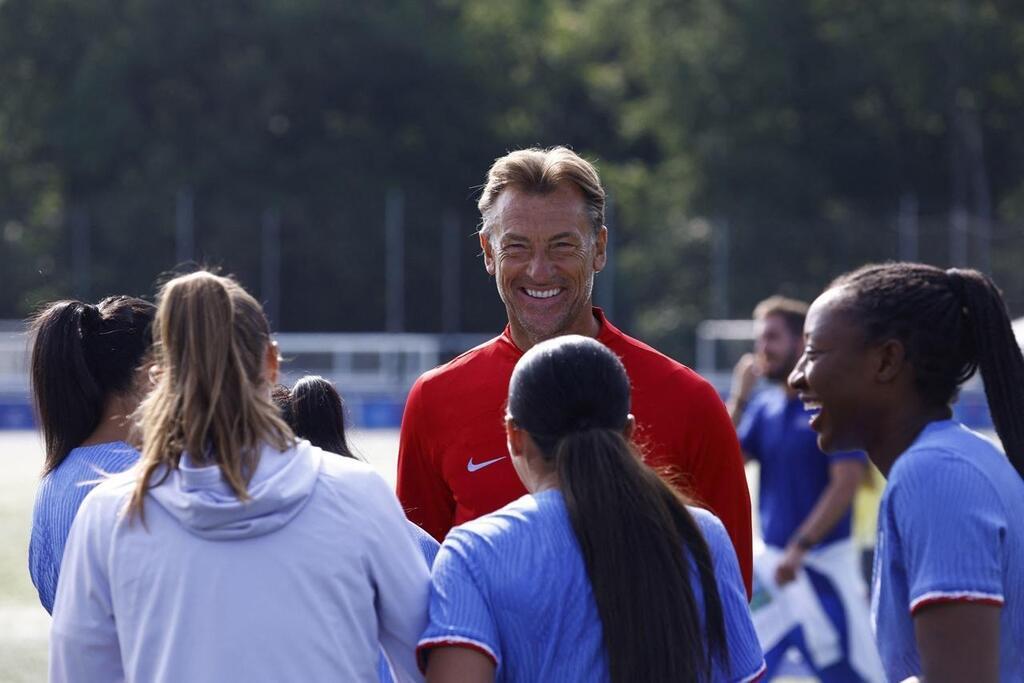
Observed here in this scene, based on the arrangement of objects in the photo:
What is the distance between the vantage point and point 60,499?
3543mm

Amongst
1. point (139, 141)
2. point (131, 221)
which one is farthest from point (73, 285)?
point (139, 141)

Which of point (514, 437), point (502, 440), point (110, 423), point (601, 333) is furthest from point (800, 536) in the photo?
point (514, 437)

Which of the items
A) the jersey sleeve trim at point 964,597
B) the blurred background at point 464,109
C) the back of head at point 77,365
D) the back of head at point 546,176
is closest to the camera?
the jersey sleeve trim at point 964,597

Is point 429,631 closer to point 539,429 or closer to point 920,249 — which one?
point 539,429

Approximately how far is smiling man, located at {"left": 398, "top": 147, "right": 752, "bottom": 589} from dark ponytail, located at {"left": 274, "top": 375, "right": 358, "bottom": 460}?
0.17 meters

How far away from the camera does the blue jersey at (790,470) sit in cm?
743

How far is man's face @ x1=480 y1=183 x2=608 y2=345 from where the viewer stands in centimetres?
379

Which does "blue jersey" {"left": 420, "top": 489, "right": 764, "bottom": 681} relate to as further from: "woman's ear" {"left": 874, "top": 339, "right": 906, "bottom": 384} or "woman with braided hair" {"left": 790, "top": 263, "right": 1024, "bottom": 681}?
"woman's ear" {"left": 874, "top": 339, "right": 906, "bottom": 384}

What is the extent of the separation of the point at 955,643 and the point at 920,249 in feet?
87.5

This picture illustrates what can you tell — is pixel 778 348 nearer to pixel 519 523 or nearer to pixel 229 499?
pixel 519 523

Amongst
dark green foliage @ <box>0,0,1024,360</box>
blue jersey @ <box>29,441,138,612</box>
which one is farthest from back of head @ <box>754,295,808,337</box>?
dark green foliage @ <box>0,0,1024,360</box>

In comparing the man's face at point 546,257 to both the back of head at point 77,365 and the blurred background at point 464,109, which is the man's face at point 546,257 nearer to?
the back of head at point 77,365

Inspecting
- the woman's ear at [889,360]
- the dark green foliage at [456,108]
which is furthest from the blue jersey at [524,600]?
the dark green foliage at [456,108]

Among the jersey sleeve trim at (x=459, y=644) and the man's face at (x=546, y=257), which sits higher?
the man's face at (x=546, y=257)
